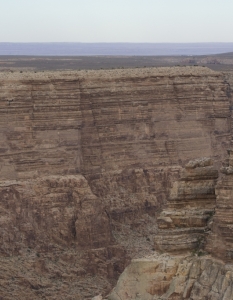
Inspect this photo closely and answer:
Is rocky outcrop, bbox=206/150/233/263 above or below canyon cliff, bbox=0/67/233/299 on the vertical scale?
above

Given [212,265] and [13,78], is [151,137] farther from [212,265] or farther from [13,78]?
[212,265]

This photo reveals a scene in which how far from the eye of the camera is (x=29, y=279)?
70250mm

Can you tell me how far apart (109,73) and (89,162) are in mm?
5688

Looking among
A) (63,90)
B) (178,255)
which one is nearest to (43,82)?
(63,90)

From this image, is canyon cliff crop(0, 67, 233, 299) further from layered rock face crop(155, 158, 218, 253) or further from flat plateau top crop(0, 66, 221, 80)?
layered rock face crop(155, 158, 218, 253)

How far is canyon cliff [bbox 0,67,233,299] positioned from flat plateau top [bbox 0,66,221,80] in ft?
0.29

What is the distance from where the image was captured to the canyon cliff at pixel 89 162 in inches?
2820

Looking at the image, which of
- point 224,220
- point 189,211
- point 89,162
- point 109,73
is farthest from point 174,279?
point 109,73

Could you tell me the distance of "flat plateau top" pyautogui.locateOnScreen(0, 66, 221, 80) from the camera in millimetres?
74875

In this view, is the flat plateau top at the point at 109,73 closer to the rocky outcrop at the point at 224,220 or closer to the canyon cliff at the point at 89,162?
the canyon cliff at the point at 89,162

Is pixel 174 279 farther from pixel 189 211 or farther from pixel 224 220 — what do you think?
pixel 189 211

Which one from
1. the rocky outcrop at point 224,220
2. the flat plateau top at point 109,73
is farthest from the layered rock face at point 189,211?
the flat plateau top at point 109,73

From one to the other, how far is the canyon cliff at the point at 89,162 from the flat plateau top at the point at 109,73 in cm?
9

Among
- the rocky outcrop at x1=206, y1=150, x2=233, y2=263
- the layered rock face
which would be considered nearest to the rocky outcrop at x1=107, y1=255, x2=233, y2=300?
the rocky outcrop at x1=206, y1=150, x2=233, y2=263
